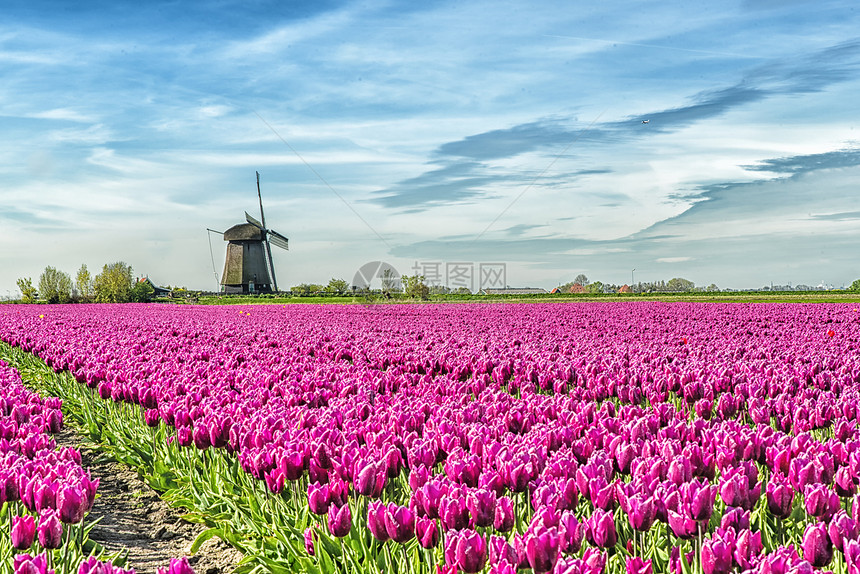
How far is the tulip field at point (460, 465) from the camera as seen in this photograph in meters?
2.63

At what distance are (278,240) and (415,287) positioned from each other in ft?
88.1

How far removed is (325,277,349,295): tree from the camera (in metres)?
71.6

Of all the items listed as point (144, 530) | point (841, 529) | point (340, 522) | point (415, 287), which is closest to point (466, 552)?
point (340, 522)

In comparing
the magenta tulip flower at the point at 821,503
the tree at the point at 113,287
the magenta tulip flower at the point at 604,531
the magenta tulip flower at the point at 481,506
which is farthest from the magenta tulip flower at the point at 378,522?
the tree at the point at 113,287

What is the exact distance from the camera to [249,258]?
2630 inches

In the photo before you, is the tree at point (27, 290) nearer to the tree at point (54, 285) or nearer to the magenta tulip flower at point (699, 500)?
the tree at point (54, 285)

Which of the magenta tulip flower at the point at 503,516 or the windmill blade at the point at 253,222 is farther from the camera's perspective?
the windmill blade at the point at 253,222

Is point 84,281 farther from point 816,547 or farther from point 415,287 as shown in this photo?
point 816,547

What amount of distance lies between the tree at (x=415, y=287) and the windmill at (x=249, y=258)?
83.7 ft

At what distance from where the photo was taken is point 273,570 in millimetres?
3402

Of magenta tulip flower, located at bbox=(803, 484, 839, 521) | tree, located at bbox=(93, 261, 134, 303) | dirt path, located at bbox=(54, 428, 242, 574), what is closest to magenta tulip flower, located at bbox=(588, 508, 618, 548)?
magenta tulip flower, located at bbox=(803, 484, 839, 521)

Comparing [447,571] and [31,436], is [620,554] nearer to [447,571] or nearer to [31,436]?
[447,571]

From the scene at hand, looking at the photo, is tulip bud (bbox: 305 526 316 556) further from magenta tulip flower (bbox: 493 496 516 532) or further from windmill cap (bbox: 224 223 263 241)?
windmill cap (bbox: 224 223 263 241)

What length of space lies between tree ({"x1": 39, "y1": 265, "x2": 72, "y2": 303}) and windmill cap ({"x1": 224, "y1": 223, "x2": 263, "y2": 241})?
50.4 feet
